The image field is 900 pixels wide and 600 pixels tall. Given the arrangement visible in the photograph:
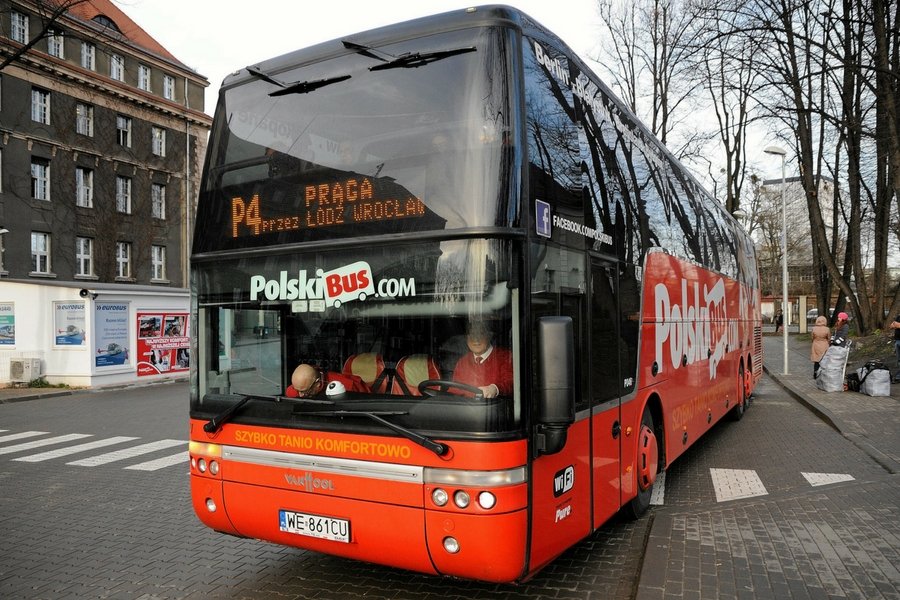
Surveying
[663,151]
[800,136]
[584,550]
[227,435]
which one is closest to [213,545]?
[227,435]

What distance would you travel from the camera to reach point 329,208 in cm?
432

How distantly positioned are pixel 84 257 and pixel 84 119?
7.03 metres

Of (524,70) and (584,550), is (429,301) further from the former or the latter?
(584,550)

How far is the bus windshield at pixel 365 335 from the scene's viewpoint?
3830 mm

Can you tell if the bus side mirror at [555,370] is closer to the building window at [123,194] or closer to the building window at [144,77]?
the building window at [123,194]

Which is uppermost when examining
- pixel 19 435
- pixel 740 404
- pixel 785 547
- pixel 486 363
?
pixel 486 363

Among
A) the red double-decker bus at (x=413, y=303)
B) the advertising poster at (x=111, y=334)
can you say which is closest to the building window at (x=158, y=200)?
the advertising poster at (x=111, y=334)

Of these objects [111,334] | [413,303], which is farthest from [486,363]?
[111,334]

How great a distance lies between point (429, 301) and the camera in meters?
3.95

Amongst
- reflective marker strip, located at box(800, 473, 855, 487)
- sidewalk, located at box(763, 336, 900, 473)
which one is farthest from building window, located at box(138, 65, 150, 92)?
reflective marker strip, located at box(800, 473, 855, 487)

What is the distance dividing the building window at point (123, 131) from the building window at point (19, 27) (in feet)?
18.4

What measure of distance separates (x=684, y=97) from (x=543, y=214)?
24747 mm

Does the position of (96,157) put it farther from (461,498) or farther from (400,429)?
(461,498)

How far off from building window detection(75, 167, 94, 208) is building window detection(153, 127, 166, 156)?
15.1 ft
